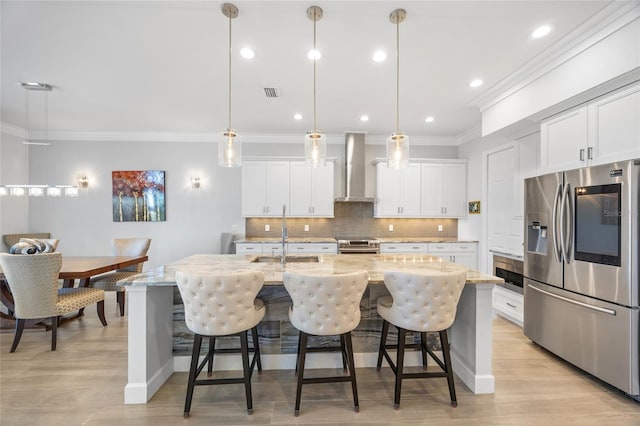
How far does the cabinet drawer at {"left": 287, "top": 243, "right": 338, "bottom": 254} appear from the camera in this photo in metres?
4.78

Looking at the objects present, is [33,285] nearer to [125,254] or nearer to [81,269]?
[81,269]

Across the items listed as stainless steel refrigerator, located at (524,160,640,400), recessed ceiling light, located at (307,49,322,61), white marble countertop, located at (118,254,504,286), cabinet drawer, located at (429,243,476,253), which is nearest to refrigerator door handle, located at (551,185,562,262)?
stainless steel refrigerator, located at (524,160,640,400)

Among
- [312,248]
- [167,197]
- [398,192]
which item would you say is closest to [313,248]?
[312,248]

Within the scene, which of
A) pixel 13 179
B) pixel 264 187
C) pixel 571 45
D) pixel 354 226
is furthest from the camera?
pixel 354 226

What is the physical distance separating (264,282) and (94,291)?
2.63m

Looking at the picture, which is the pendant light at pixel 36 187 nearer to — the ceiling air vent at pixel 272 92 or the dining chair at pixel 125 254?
the dining chair at pixel 125 254

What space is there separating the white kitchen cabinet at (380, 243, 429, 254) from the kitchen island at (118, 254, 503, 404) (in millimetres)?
2170

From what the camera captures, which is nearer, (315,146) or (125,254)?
(315,146)

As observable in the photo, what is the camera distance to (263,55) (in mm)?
2688

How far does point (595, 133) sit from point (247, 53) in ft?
9.90

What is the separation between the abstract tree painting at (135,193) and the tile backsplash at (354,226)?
170 cm

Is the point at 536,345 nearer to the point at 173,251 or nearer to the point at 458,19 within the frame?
the point at 458,19

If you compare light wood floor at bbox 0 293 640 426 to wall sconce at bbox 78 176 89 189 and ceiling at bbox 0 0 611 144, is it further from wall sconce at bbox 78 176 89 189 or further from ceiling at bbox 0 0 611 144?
wall sconce at bbox 78 176 89 189

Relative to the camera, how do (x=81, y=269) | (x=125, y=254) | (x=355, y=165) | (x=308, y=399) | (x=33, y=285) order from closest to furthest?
(x=308, y=399) < (x=33, y=285) < (x=81, y=269) < (x=125, y=254) < (x=355, y=165)
